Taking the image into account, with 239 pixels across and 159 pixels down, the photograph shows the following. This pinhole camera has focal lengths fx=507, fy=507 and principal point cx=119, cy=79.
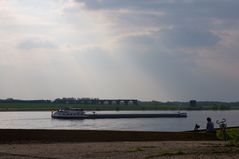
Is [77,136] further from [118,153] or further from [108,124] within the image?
[108,124]

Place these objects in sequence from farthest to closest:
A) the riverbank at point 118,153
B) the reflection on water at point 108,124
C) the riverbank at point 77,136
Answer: the reflection on water at point 108,124 < the riverbank at point 77,136 < the riverbank at point 118,153

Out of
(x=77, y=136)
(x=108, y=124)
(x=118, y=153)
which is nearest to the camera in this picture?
(x=118, y=153)

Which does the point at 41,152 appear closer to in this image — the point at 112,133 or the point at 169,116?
the point at 112,133

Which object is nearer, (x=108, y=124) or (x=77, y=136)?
(x=77, y=136)

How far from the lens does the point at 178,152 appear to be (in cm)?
1816

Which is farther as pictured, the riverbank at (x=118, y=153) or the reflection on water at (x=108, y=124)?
the reflection on water at (x=108, y=124)

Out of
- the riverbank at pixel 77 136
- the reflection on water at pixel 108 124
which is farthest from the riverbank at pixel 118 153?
the reflection on water at pixel 108 124

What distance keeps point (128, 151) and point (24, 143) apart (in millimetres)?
6816

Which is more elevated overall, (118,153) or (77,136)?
(77,136)

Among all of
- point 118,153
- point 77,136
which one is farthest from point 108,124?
point 118,153

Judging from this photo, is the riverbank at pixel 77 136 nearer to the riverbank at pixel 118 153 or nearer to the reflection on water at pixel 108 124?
the riverbank at pixel 118 153

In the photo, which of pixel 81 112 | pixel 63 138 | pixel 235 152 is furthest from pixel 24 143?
pixel 81 112

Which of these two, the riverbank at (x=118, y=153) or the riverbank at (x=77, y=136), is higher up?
the riverbank at (x=77, y=136)

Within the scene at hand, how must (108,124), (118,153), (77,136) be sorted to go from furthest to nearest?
(108,124) < (77,136) < (118,153)
